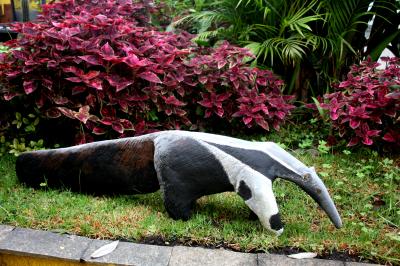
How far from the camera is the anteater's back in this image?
3129 mm

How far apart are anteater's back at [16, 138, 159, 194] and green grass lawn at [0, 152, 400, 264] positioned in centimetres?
9

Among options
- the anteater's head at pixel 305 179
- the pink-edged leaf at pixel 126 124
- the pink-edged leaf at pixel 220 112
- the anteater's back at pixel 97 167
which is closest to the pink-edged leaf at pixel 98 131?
the pink-edged leaf at pixel 126 124

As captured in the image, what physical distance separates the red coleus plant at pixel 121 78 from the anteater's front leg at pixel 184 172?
1.04m

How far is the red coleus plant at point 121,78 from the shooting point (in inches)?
151

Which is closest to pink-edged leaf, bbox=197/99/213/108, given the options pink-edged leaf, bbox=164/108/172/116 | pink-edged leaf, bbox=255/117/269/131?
pink-edged leaf, bbox=164/108/172/116

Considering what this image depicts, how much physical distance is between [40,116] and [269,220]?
2.40 metres

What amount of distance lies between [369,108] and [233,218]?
191 cm

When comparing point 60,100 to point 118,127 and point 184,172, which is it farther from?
point 184,172

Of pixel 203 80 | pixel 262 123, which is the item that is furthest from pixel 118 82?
pixel 262 123

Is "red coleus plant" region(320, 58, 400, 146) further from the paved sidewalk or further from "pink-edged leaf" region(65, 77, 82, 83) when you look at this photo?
"pink-edged leaf" region(65, 77, 82, 83)

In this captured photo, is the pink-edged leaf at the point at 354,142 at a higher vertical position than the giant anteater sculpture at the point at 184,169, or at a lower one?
lower

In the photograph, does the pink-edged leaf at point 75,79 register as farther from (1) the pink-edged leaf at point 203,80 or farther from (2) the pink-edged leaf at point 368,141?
(2) the pink-edged leaf at point 368,141

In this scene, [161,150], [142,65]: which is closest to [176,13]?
[142,65]

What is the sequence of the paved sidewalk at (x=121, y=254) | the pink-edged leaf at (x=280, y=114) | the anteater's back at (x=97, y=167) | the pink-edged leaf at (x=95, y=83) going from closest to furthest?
the paved sidewalk at (x=121, y=254), the anteater's back at (x=97, y=167), the pink-edged leaf at (x=95, y=83), the pink-edged leaf at (x=280, y=114)
